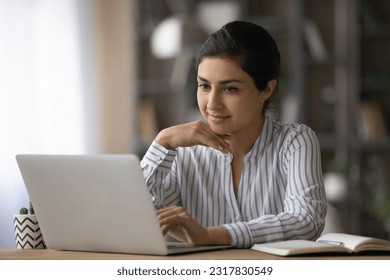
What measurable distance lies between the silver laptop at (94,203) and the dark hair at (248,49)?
19.9 inches

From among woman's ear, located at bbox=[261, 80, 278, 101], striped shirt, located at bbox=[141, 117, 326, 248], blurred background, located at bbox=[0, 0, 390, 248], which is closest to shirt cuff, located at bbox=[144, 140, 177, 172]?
striped shirt, located at bbox=[141, 117, 326, 248]

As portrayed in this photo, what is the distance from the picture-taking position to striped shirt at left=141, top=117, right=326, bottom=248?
6.28 feet

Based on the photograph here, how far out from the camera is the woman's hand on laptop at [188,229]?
160cm

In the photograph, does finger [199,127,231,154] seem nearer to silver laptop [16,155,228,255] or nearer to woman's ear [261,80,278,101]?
woman's ear [261,80,278,101]

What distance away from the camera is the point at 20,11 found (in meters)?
5.07

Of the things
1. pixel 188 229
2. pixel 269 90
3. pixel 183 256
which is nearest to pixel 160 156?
pixel 269 90

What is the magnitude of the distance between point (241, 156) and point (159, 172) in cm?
22

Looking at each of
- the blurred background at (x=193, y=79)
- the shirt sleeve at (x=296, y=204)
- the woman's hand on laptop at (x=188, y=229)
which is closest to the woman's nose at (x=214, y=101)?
the shirt sleeve at (x=296, y=204)

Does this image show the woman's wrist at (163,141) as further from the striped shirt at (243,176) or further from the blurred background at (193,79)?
the blurred background at (193,79)

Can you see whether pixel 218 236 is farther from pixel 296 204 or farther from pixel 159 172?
pixel 159 172

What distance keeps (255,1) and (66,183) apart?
4.41 meters

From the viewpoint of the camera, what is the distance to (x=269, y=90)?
2.02 m

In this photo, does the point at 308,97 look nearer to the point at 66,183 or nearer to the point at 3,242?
the point at 3,242

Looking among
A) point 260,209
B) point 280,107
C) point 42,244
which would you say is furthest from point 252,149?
point 280,107
